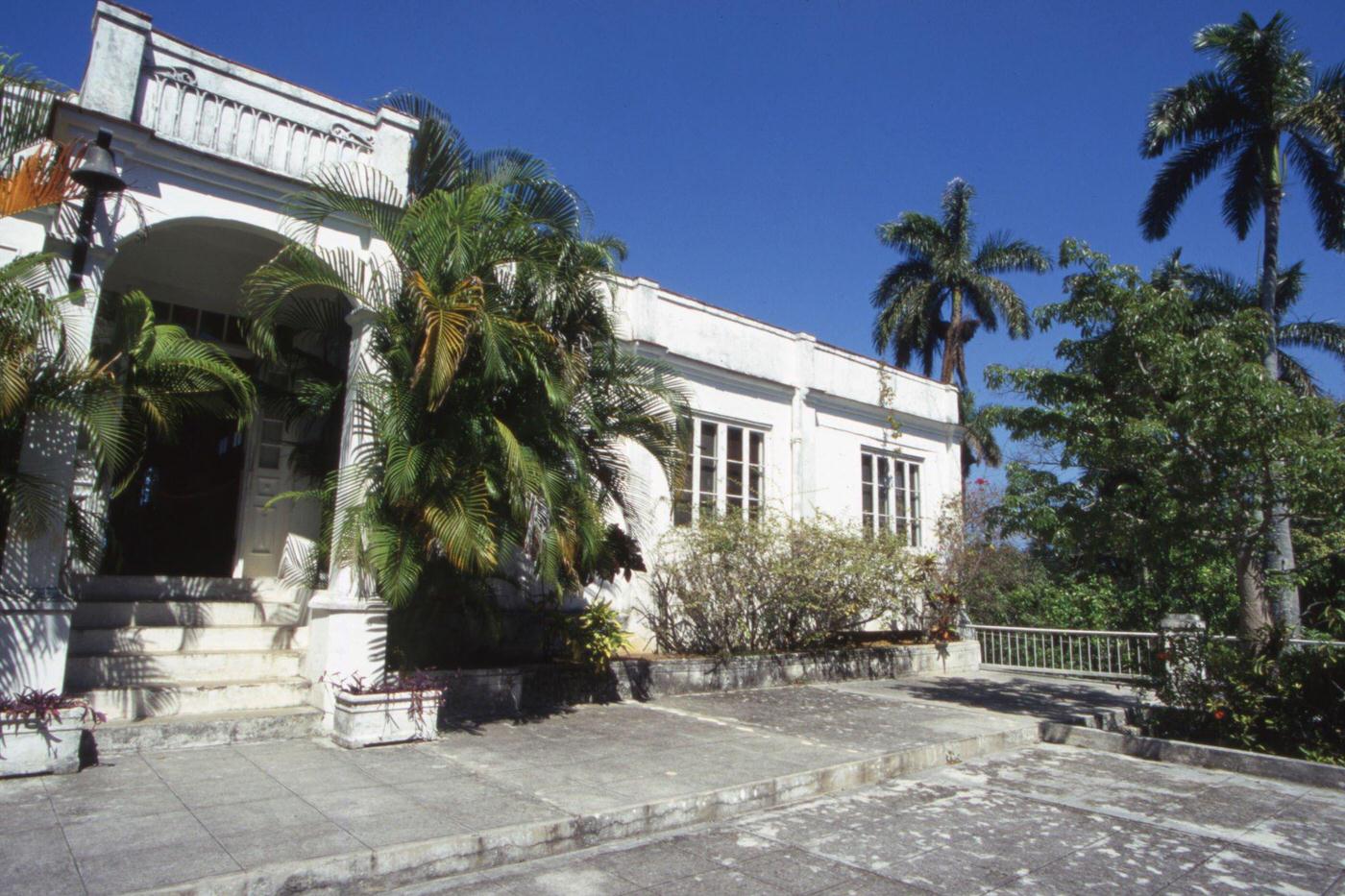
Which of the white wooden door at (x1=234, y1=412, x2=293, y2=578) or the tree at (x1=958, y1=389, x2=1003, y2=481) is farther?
the tree at (x1=958, y1=389, x2=1003, y2=481)

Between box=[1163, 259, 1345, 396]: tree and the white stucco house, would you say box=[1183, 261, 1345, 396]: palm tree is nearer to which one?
box=[1163, 259, 1345, 396]: tree

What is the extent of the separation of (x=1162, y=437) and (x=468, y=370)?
6950 mm

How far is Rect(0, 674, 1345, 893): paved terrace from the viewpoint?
4.44 meters

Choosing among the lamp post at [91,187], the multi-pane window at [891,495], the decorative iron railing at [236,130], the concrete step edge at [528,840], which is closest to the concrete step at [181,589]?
the lamp post at [91,187]

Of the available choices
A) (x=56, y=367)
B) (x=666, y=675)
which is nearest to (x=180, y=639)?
(x=56, y=367)

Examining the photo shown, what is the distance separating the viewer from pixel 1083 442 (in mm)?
9320

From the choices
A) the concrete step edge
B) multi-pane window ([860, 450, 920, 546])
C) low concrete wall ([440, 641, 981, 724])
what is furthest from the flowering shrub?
multi-pane window ([860, 450, 920, 546])

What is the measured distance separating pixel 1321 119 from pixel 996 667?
427 inches

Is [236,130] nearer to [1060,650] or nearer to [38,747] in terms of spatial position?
[38,747]

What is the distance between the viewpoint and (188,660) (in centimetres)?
755

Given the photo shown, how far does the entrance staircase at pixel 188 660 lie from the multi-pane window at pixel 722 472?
220 inches

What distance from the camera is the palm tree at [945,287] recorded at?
Answer: 27.6m

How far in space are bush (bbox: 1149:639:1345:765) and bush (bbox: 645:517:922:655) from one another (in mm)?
4180

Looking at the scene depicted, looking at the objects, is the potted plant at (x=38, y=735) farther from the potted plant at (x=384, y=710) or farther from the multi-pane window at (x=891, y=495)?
the multi-pane window at (x=891, y=495)
